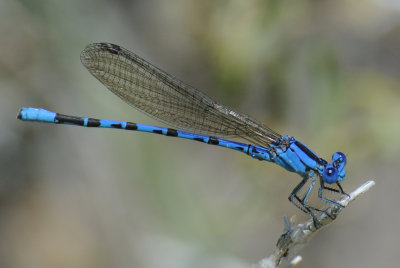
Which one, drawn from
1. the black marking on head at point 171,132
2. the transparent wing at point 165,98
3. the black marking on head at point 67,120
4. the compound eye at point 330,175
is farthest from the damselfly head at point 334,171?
the black marking on head at point 67,120

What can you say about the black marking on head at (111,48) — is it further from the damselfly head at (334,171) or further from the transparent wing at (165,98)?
the damselfly head at (334,171)

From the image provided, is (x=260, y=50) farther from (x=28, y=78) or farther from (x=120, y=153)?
(x=28, y=78)

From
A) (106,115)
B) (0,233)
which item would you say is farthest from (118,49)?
(0,233)

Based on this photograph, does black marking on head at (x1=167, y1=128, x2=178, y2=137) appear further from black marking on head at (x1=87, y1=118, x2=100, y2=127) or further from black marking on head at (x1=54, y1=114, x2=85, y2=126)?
black marking on head at (x1=54, y1=114, x2=85, y2=126)

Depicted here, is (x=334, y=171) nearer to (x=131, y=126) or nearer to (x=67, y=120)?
(x=131, y=126)

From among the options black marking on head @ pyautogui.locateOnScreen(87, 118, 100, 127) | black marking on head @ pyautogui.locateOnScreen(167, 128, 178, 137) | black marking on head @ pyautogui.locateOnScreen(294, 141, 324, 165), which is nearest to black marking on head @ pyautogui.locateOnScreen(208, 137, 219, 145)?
black marking on head @ pyautogui.locateOnScreen(167, 128, 178, 137)
